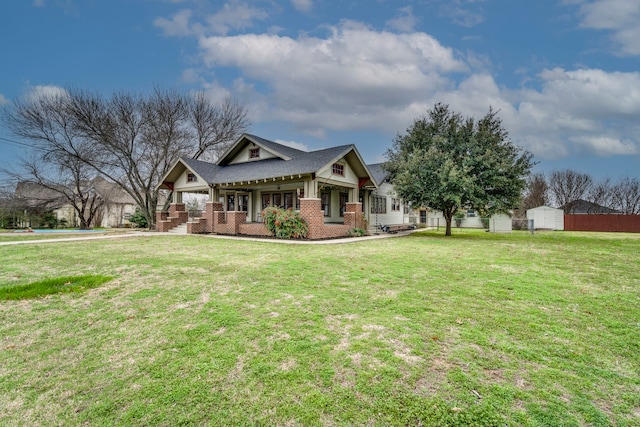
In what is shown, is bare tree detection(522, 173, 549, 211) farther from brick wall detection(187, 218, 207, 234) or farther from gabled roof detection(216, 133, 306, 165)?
brick wall detection(187, 218, 207, 234)

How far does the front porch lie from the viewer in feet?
51.3

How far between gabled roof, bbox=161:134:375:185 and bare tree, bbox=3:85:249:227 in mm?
4429

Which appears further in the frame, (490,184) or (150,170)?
(150,170)

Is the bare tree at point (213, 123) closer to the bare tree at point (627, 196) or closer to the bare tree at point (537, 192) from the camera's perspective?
the bare tree at point (537, 192)

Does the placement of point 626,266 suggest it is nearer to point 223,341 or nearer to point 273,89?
point 223,341

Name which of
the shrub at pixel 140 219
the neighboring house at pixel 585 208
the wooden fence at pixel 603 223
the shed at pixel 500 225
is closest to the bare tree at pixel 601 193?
the neighboring house at pixel 585 208

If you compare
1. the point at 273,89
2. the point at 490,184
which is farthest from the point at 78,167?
the point at 490,184

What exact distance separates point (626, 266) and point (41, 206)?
38819mm

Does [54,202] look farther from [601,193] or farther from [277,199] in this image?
[601,193]

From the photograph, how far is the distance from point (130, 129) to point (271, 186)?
1337 cm

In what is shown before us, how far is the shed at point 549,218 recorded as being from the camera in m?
28.5

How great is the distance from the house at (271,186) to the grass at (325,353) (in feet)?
33.9

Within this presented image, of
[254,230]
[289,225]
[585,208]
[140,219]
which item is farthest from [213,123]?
[585,208]

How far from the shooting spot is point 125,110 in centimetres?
2314
